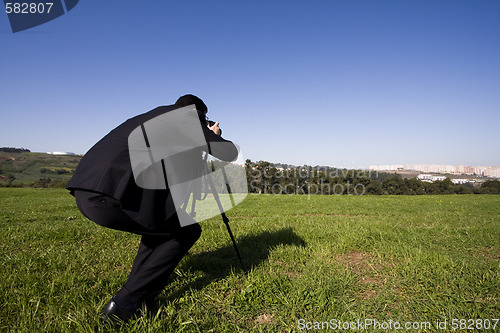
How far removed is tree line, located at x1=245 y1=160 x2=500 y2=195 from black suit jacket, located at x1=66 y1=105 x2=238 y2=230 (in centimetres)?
5350

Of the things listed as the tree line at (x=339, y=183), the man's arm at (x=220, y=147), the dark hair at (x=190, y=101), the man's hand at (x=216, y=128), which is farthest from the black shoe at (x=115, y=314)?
the tree line at (x=339, y=183)

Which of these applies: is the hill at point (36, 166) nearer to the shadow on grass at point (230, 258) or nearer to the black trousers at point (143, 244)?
the shadow on grass at point (230, 258)

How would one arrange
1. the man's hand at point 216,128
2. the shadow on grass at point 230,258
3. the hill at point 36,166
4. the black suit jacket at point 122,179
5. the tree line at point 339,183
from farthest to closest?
the hill at point 36,166 → the tree line at point 339,183 → the shadow on grass at point 230,258 → the man's hand at point 216,128 → the black suit jacket at point 122,179

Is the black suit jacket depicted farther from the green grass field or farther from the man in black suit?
the green grass field

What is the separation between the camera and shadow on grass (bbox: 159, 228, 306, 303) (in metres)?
3.34

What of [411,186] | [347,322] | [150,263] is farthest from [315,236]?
[411,186]

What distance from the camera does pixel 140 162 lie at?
2.20 meters

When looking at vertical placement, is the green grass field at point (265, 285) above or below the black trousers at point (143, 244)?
below

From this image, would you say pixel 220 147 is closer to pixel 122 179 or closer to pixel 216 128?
pixel 216 128

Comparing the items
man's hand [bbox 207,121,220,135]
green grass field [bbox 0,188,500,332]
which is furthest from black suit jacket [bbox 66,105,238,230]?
green grass field [bbox 0,188,500,332]

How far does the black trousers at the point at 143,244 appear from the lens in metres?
2.20

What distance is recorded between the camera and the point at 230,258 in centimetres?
422

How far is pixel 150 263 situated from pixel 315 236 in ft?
11.7

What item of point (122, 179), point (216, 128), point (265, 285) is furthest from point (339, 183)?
point (122, 179)
